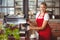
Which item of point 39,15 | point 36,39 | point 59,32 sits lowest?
point 59,32

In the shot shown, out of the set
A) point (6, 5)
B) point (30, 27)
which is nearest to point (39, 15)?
point (30, 27)

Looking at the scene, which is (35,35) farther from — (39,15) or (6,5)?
(6,5)

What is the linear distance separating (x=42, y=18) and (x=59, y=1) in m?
1.79

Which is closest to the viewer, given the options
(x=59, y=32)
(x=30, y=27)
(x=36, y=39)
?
(x=36, y=39)

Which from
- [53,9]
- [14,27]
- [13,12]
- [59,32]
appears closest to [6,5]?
[13,12]

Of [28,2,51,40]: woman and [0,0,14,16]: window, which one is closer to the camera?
[28,2,51,40]: woman

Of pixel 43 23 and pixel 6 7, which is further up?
pixel 6 7

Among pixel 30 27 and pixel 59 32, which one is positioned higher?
pixel 30 27

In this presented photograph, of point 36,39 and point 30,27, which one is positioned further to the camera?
point 30,27

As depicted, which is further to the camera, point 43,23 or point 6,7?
point 6,7

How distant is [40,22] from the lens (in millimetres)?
2740

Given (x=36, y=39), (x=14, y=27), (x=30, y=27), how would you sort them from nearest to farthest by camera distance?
(x=14, y=27)
(x=36, y=39)
(x=30, y=27)

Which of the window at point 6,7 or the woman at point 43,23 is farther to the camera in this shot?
the window at point 6,7

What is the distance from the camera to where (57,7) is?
14.4 ft
